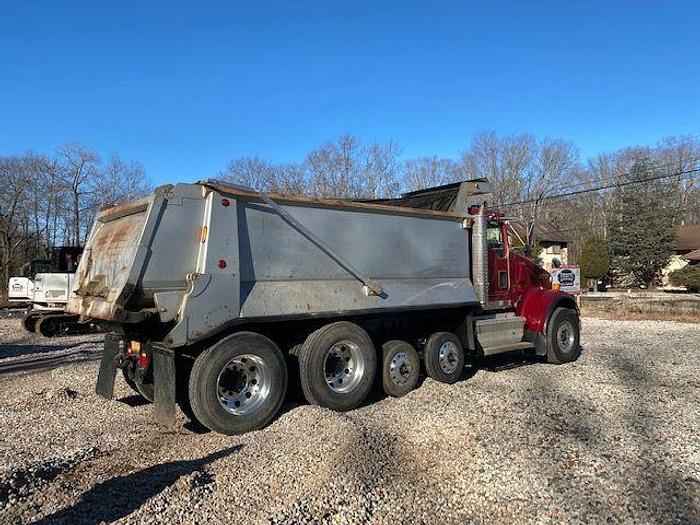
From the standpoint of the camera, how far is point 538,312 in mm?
10203

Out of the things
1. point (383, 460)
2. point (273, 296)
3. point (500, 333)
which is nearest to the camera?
point (383, 460)

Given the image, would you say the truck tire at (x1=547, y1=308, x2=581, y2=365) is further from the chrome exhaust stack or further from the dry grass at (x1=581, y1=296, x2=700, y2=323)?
the dry grass at (x1=581, y1=296, x2=700, y2=323)

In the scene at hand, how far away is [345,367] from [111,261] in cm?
311

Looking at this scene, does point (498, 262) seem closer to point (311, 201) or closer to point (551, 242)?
point (311, 201)

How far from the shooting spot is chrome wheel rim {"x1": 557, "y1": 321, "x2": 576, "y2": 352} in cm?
1044

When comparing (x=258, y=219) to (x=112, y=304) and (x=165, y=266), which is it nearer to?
(x=165, y=266)

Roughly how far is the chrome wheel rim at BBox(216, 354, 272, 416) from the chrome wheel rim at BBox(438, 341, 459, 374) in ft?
9.92

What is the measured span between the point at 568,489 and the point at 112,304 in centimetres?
465

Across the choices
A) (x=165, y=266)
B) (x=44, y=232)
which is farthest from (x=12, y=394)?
(x=44, y=232)

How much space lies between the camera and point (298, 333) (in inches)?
277

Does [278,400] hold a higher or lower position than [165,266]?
lower

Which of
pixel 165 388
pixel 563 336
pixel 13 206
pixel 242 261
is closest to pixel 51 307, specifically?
pixel 165 388

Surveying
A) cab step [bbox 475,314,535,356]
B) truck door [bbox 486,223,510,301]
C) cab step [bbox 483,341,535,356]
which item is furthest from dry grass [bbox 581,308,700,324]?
truck door [bbox 486,223,510,301]

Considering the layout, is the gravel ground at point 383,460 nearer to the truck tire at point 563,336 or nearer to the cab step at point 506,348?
the cab step at point 506,348
